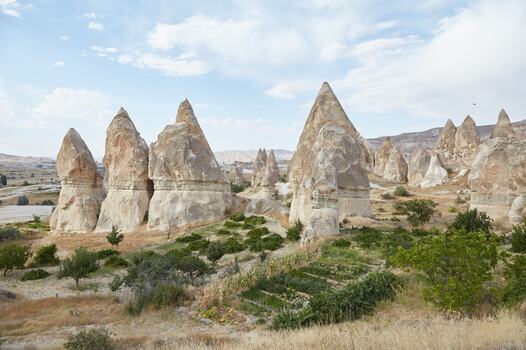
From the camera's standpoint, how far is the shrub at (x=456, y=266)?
655 centimetres

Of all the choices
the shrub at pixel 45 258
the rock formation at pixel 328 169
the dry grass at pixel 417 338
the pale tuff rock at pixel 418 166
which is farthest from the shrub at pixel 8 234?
the pale tuff rock at pixel 418 166

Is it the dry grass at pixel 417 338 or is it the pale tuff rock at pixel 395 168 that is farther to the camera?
the pale tuff rock at pixel 395 168

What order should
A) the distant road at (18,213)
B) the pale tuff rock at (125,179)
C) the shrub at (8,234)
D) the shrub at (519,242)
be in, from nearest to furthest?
1. the shrub at (519,242)
2. the shrub at (8,234)
3. the pale tuff rock at (125,179)
4. the distant road at (18,213)

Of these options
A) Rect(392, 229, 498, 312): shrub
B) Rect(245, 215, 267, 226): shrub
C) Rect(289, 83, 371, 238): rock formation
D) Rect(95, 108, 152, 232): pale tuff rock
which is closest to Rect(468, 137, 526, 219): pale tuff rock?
Rect(289, 83, 371, 238): rock formation

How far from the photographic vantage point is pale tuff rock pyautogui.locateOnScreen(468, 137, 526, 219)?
638 inches

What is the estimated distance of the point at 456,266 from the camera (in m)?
6.72

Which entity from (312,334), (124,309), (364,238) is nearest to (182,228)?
(364,238)

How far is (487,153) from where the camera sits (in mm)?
17125

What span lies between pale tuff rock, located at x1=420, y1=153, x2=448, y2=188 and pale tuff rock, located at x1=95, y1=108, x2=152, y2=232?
99.7 ft

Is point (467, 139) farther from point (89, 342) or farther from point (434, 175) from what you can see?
point (89, 342)

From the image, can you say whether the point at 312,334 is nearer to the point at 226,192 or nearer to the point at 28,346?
the point at 28,346

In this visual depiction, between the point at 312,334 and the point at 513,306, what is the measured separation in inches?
139

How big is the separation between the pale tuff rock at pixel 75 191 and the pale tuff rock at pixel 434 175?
33.1 metres

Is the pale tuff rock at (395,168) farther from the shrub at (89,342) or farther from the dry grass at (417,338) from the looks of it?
the shrub at (89,342)
